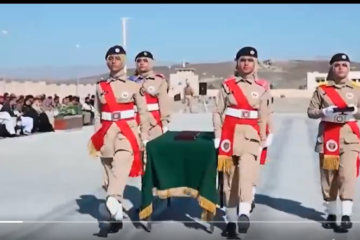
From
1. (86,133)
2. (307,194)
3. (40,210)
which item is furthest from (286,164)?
(86,133)

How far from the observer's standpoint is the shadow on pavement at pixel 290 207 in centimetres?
654

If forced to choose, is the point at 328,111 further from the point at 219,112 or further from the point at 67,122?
the point at 67,122

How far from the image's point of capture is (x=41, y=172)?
9859 millimetres

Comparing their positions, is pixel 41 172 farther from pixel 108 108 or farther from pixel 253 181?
pixel 253 181

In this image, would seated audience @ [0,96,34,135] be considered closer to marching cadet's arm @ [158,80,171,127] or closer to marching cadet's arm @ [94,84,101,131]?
marching cadet's arm @ [158,80,171,127]

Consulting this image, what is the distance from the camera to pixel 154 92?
7246 millimetres

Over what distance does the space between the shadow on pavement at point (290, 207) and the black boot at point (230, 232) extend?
1.04 metres

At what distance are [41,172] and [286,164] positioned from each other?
3.80m

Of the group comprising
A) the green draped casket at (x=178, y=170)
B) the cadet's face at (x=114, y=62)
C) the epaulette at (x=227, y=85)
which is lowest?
the green draped casket at (x=178, y=170)

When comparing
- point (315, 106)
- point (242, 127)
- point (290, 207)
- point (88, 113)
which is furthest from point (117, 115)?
point (88, 113)

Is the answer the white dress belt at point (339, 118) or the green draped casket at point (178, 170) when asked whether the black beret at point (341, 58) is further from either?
the green draped casket at point (178, 170)

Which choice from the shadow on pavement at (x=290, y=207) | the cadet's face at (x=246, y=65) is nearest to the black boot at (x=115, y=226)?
the cadet's face at (x=246, y=65)

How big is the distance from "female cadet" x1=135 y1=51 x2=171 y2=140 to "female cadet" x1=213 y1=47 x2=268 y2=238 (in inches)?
55.0

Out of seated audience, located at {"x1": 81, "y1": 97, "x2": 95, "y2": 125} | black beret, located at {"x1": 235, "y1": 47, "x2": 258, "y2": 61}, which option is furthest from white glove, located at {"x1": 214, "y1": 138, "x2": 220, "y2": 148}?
seated audience, located at {"x1": 81, "y1": 97, "x2": 95, "y2": 125}
